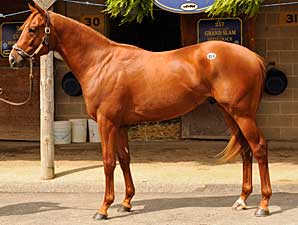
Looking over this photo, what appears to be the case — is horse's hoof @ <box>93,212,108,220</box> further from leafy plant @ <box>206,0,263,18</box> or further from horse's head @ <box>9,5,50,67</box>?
leafy plant @ <box>206,0,263,18</box>

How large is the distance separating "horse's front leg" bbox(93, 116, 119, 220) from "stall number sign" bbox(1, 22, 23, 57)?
5.97 m

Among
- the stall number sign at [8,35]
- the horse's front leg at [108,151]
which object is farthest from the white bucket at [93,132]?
the horse's front leg at [108,151]

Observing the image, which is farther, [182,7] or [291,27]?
[291,27]

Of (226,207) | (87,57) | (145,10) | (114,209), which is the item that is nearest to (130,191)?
(114,209)

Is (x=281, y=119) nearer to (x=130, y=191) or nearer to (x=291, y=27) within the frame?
(x=291, y=27)

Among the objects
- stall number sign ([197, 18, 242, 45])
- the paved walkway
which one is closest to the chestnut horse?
the paved walkway

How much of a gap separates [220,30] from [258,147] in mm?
5157

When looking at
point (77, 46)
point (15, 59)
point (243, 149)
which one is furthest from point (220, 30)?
point (15, 59)

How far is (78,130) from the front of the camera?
11.7m

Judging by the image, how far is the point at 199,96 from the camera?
6.54 meters

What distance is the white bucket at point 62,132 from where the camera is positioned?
456 inches

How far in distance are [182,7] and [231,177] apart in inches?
94.2

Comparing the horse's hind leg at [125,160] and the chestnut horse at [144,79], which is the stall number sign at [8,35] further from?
the horse's hind leg at [125,160]

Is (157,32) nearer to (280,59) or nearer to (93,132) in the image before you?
(93,132)
